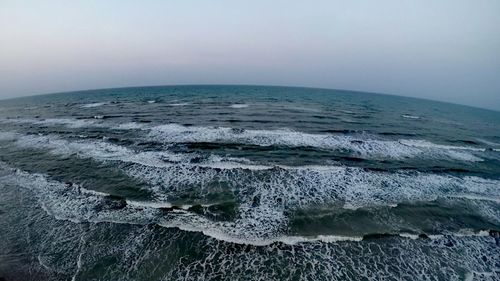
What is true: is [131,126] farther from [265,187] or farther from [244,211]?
[244,211]

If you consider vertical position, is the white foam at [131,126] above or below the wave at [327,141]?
above

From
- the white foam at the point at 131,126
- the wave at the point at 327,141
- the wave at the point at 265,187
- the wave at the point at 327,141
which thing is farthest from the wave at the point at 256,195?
the white foam at the point at 131,126

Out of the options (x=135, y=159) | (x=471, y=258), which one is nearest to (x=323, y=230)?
(x=471, y=258)

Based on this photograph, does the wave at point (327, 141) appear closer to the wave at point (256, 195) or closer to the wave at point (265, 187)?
the wave at point (265, 187)

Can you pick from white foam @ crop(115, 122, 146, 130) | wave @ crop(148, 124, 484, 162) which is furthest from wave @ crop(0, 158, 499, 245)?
white foam @ crop(115, 122, 146, 130)

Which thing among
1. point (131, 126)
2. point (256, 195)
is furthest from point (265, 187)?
point (131, 126)

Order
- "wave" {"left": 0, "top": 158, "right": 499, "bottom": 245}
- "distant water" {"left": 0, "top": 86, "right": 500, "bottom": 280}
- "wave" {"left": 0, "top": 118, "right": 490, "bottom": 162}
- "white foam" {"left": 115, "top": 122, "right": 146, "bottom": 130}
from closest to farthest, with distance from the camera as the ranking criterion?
"distant water" {"left": 0, "top": 86, "right": 500, "bottom": 280} < "wave" {"left": 0, "top": 158, "right": 499, "bottom": 245} < "wave" {"left": 0, "top": 118, "right": 490, "bottom": 162} < "white foam" {"left": 115, "top": 122, "right": 146, "bottom": 130}

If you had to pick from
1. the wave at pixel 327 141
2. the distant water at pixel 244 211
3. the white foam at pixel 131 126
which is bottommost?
the distant water at pixel 244 211

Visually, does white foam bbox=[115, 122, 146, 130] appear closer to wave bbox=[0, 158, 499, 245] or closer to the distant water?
the distant water

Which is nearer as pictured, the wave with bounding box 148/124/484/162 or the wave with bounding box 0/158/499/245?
the wave with bounding box 0/158/499/245
